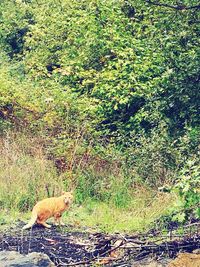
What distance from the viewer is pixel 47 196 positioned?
32.8ft

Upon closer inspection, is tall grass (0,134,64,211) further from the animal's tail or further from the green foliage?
the green foliage

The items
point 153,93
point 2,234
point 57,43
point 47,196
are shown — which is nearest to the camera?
point 2,234

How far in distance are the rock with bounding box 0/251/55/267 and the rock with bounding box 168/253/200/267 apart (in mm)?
1467

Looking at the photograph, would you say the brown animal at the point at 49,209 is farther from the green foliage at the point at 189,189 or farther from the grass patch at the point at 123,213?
the green foliage at the point at 189,189

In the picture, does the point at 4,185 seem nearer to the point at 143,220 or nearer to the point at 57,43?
the point at 143,220

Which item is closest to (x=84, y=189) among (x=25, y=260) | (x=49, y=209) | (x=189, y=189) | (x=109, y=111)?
(x=49, y=209)

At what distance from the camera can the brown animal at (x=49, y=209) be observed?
8719mm

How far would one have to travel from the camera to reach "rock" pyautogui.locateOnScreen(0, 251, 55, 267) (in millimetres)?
6790

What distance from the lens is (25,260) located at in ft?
22.9

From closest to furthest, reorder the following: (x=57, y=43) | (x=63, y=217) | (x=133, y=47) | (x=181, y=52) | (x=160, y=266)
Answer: (x=160, y=266), (x=63, y=217), (x=181, y=52), (x=133, y=47), (x=57, y=43)

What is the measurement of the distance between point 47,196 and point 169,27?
4.00 meters

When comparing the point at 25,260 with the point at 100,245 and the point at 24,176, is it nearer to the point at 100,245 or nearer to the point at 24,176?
the point at 100,245

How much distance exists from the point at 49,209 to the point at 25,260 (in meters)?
1.89

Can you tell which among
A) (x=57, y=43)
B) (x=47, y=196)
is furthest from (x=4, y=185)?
(x=57, y=43)
